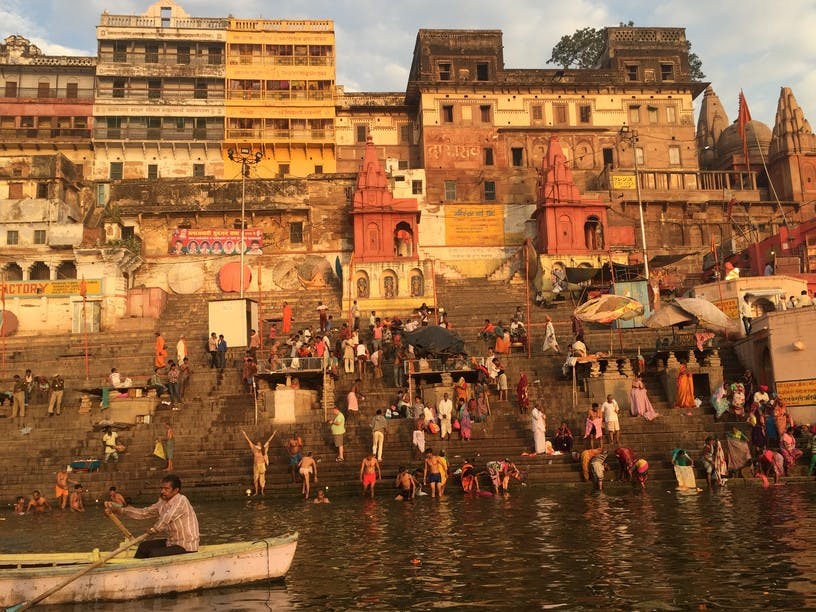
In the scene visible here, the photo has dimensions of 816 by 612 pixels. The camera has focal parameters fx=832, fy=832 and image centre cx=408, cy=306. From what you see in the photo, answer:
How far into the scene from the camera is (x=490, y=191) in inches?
1761

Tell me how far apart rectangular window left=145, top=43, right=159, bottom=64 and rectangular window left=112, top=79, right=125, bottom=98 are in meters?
1.94

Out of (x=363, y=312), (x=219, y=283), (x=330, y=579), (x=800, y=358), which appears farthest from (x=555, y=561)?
(x=219, y=283)

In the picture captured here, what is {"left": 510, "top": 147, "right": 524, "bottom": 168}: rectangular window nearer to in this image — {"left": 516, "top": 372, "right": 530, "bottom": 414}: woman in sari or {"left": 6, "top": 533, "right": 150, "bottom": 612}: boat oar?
{"left": 516, "top": 372, "right": 530, "bottom": 414}: woman in sari

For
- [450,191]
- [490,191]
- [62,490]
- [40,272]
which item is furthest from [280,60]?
[62,490]

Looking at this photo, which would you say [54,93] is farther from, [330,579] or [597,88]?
[330,579]

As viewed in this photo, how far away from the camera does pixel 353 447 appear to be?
1811 cm

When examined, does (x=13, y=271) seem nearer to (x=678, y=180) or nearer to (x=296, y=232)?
(x=296, y=232)

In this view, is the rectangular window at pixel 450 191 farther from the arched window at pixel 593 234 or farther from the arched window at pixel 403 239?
the arched window at pixel 593 234

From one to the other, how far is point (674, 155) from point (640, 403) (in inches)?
1239

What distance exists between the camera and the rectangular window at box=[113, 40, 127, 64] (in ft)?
157

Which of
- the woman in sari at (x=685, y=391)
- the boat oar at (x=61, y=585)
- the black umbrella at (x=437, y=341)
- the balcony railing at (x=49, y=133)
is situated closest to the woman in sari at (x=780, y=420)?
the woman in sari at (x=685, y=391)

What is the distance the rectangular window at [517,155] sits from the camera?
4562 centimetres

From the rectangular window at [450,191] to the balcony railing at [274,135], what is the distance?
7498 millimetres

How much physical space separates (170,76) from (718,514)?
140 ft
